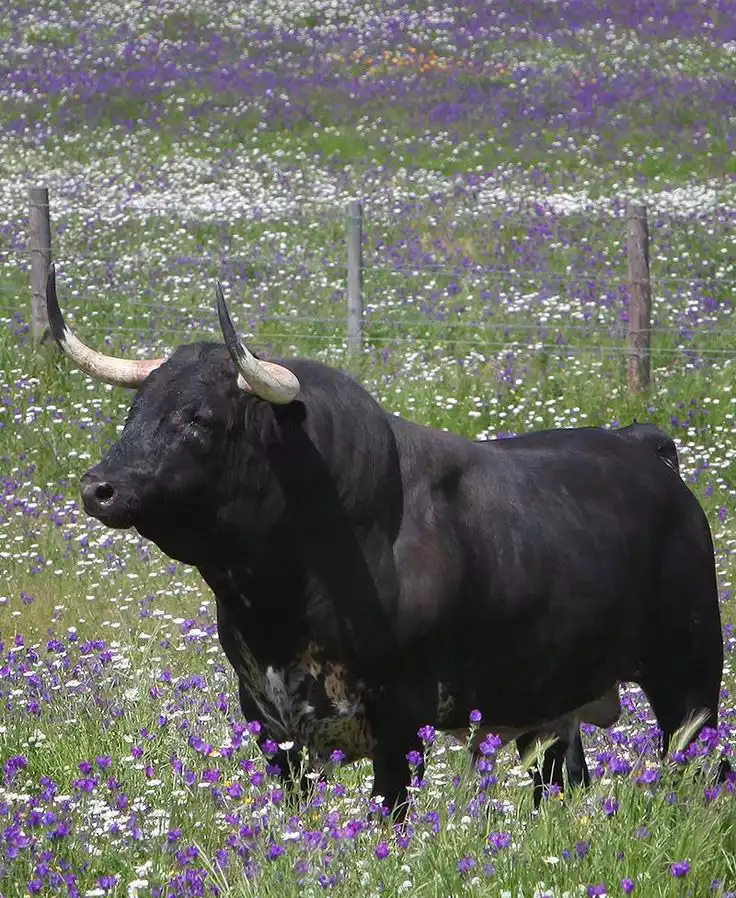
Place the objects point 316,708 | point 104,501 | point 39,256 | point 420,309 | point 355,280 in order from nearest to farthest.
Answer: point 104,501 < point 316,708 < point 39,256 < point 355,280 < point 420,309

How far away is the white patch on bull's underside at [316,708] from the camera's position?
4.84 m

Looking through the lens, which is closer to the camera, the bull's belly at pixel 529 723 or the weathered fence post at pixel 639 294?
the bull's belly at pixel 529 723

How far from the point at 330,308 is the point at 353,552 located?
31.8 feet

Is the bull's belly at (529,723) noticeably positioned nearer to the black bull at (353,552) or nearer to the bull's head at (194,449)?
the black bull at (353,552)

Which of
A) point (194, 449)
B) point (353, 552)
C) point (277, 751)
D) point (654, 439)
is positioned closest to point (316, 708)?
point (277, 751)

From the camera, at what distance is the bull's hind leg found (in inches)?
224

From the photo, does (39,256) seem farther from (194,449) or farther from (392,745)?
(392,745)

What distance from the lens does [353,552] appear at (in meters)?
4.92

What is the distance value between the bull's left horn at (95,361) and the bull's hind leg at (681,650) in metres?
1.92

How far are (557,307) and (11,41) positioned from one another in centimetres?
2066

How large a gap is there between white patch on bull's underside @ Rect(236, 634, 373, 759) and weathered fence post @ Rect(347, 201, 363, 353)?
807 centimetres

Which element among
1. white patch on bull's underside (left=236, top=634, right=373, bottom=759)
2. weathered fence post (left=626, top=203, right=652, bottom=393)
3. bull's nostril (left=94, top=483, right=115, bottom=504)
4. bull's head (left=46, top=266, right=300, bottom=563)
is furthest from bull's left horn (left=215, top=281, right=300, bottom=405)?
weathered fence post (left=626, top=203, right=652, bottom=393)

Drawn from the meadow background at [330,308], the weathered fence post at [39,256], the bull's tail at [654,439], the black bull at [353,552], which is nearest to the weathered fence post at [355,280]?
the meadow background at [330,308]

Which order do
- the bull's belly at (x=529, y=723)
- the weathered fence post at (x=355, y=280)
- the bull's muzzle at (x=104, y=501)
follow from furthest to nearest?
the weathered fence post at (x=355, y=280) → the bull's belly at (x=529, y=723) → the bull's muzzle at (x=104, y=501)
